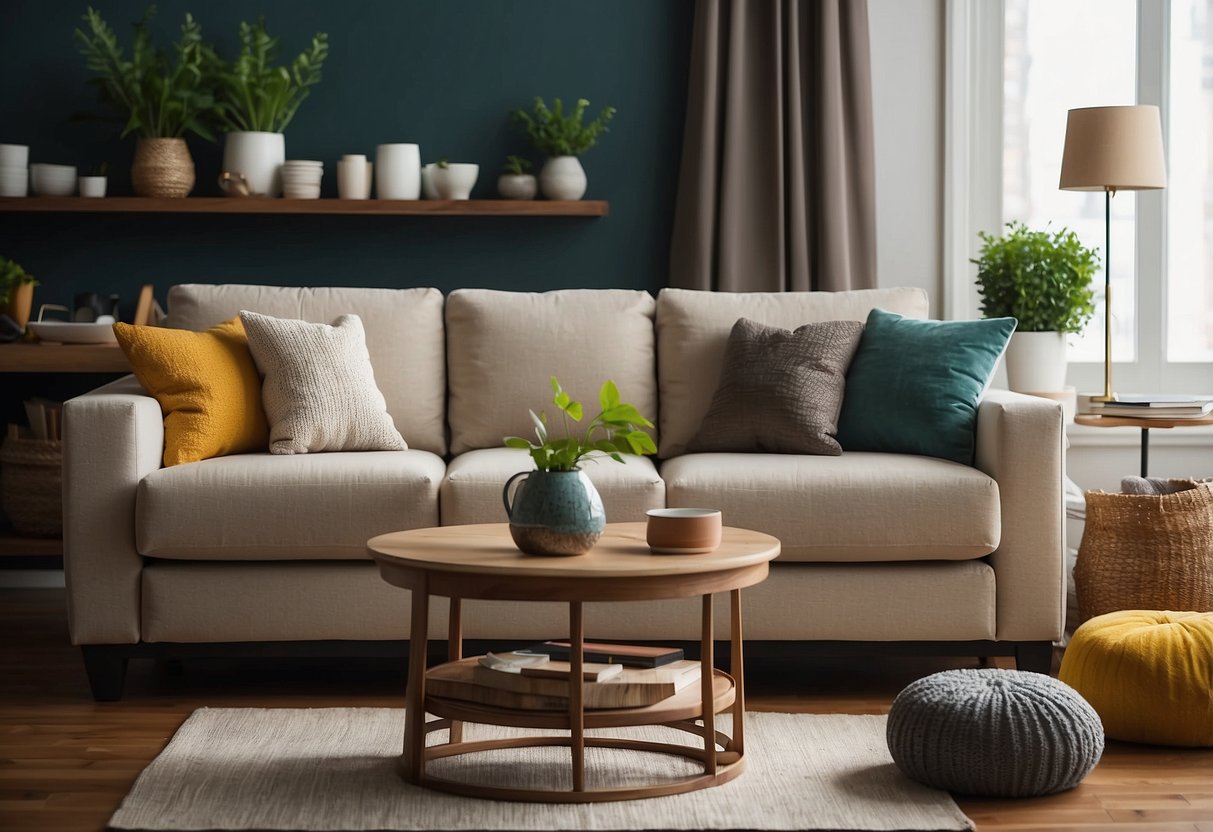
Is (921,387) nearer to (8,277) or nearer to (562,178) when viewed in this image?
(562,178)

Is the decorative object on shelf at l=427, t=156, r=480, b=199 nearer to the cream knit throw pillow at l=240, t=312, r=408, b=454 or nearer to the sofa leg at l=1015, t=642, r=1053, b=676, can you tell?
the cream knit throw pillow at l=240, t=312, r=408, b=454

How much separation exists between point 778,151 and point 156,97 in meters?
1.94

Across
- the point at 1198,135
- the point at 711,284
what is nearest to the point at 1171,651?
the point at 711,284

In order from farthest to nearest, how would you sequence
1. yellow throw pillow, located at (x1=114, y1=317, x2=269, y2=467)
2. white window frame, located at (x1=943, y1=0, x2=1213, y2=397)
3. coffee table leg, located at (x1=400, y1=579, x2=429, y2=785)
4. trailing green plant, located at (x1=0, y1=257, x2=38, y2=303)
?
1. white window frame, located at (x1=943, y1=0, x2=1213, y2=397)
2. trailing green plant, located at (x1=0, y1=257, x2=38, y2=303)
3. yellow throw pillow, located at (x1=114, y1=317, x2=269, y2=467)
4. coffee table leg, located at (x1=400, y1=579, x2=429, y2=785)

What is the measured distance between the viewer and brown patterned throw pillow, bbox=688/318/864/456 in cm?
330

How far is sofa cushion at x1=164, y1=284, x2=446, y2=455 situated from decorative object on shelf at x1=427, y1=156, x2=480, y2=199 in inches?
24.8

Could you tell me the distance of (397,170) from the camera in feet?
13.8

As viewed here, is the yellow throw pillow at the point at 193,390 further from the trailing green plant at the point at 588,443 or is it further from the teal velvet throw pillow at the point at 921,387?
the teal velvet throw pillow at the point at 921,387

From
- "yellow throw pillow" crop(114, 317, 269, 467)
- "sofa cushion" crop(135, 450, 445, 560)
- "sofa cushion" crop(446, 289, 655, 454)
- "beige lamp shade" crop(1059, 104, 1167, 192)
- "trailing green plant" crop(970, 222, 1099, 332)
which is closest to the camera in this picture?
"sofa cushion" crop(135, 450, 445, 560)

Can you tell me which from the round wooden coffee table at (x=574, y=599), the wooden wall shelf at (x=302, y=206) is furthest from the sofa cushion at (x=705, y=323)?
the round wooden coffee table at (x=574, y=599)

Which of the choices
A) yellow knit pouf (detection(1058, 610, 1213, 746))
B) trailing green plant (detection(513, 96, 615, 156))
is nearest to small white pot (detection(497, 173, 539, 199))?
trailing green plant (detection(513, 96, 615, 156))

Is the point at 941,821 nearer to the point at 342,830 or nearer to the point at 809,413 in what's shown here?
the point at 342,830

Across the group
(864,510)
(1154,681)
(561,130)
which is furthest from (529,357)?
(1154,681)

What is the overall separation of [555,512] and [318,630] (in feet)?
3.23
